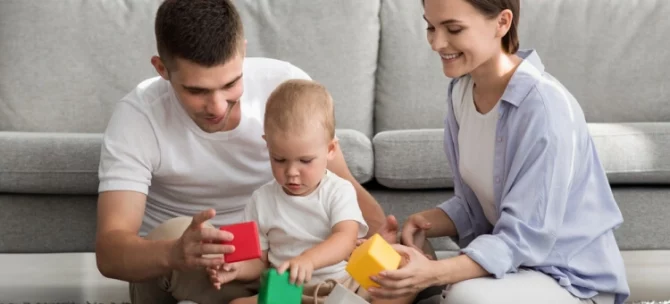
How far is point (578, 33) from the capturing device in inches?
141

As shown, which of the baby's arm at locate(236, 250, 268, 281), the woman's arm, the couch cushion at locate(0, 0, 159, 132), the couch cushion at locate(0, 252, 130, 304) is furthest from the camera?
the couch cushion at locate(0, 0, 159, 132)

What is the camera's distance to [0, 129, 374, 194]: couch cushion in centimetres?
305

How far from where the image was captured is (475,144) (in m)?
2.32

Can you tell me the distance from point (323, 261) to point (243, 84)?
0.61 meters

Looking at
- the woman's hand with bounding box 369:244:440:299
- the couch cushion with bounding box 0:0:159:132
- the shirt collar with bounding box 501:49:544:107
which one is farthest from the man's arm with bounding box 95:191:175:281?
the couch cushion with bounding box 0:0:159:132

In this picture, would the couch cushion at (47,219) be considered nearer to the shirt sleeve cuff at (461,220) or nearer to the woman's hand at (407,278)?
the shirt sleeve cuff at (461,220)

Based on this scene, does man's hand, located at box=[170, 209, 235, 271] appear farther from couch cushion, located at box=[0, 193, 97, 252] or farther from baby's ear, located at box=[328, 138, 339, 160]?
couch cushion, located at box=[0, 193, 97, 252]

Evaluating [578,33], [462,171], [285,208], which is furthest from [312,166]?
[578,33]

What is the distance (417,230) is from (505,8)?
0.57m

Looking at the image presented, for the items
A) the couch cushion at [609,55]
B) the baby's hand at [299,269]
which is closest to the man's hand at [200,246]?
the baby's hand at [299,269]

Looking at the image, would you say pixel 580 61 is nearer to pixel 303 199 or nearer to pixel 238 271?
pixel 303 199

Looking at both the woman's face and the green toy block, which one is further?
the woman's face

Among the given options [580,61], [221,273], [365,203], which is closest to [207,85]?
[221,273]

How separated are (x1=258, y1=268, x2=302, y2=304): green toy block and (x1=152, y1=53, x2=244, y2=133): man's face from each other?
0.46 metres
